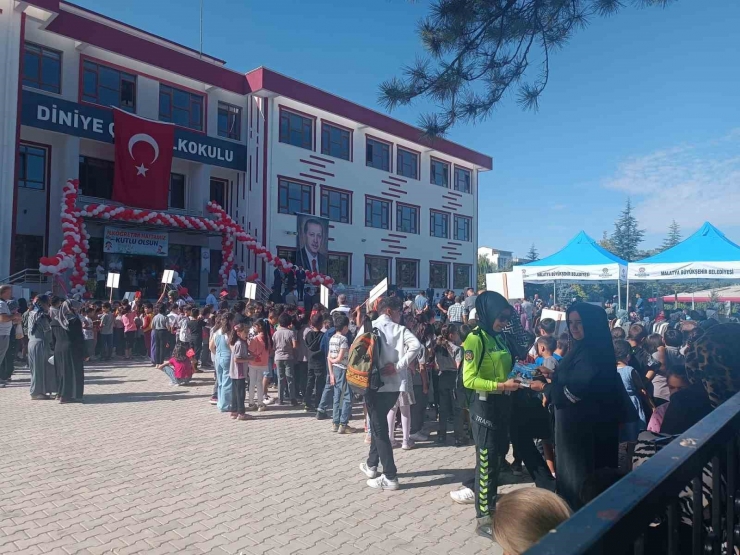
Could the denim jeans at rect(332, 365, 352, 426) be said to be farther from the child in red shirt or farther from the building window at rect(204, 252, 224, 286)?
A: the building window at rect(204, 252, 224, 286)

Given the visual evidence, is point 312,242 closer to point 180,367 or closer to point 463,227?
point 463,227

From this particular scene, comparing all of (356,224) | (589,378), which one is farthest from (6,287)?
(356,224)

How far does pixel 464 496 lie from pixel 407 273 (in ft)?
91.6

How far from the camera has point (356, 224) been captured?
29.3 m

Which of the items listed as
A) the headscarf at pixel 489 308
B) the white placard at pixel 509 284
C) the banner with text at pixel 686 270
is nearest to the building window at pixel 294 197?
the white placard at pixel 509 284

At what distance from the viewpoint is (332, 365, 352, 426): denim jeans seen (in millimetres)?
7617

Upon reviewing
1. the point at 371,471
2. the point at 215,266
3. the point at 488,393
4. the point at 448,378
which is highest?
the point at 215,266

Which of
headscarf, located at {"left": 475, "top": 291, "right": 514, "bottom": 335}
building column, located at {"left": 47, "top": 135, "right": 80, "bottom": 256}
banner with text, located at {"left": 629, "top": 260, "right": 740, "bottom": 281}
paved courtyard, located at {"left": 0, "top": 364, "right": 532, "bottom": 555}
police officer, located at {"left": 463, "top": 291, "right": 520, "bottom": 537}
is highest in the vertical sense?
building column, located at {"left": 47, "top": 135, "right": 80, "bottom": 256}

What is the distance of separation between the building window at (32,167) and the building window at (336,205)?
12.5 metres

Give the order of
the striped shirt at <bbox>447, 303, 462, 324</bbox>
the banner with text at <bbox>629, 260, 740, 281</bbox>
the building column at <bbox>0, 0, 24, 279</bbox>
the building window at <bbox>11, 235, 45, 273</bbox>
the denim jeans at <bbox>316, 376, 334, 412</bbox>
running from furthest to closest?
the building window at <bbox>11, 235, 45, 273</bbox>
the building column at <bbox>0, 0, 24, 279</bbox>
the banner with text at <bbox>629, 260, 740, 281</bbox>
the striped shirt at <bbox>447, 303, 462, 324</bbox>
the denim jeans at <bbox>316, 376, 334, 412</bbox>

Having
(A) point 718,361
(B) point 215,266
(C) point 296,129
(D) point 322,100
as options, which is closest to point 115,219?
(B) point 215,266

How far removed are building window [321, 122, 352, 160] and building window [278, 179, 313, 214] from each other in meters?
2.66

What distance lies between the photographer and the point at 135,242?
21.9m

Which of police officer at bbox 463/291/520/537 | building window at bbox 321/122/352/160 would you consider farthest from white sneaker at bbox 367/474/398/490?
building window at bbox 321/122/352/160
